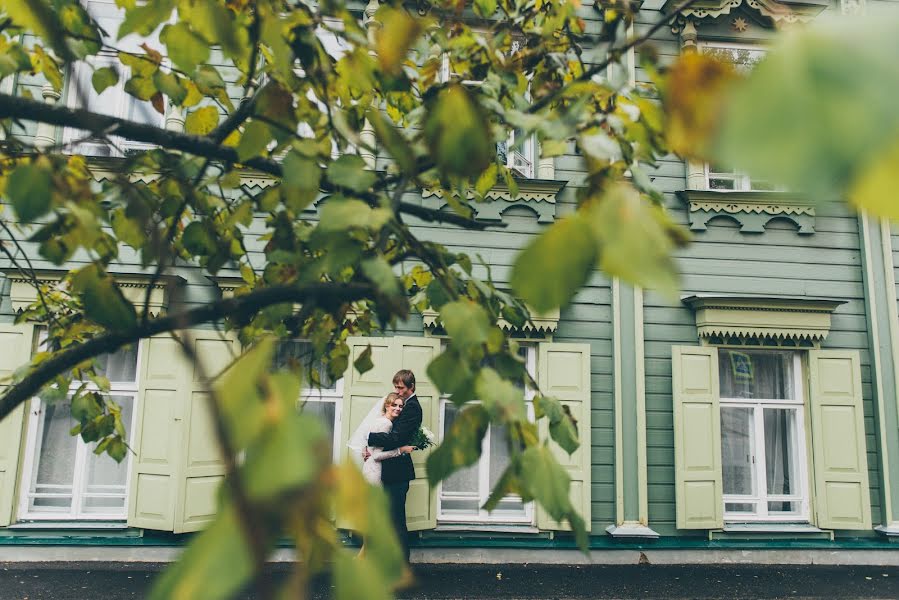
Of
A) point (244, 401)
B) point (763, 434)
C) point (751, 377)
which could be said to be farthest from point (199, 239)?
point (763, 434)

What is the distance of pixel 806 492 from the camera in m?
5.86

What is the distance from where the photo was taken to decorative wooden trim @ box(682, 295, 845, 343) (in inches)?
225

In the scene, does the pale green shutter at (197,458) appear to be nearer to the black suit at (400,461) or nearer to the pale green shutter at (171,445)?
the pale green shutter at (171,445)

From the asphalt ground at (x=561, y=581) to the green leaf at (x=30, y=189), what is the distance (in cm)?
419

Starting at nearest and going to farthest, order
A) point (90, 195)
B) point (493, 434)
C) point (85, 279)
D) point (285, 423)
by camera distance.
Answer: point (285, 423)
point (85, 279)
point (90, 195)
point (493, 434)

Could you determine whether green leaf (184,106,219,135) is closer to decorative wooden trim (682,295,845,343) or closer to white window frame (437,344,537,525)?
white window frame (437,344,537,525)

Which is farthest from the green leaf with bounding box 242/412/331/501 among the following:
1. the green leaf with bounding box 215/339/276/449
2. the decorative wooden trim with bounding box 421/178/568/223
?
the decorative wooden trim with bounding box 421/178/568/223

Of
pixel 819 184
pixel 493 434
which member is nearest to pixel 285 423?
pixel 819 184

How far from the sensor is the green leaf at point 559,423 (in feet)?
4.50

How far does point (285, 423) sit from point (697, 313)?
19.7ft

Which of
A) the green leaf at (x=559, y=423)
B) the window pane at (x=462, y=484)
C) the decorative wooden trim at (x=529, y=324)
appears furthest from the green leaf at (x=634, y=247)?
the window pane at (x=462, y=484)

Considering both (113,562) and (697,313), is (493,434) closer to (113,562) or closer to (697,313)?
(697,313)

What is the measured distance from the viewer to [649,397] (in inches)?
229

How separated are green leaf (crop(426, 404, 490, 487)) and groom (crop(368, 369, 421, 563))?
145 inches
